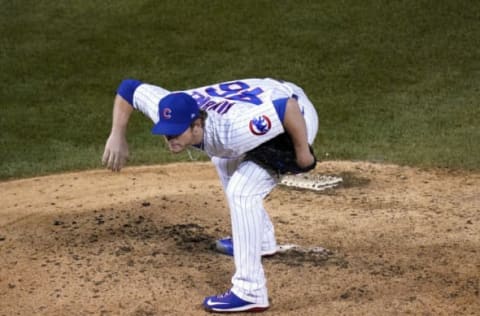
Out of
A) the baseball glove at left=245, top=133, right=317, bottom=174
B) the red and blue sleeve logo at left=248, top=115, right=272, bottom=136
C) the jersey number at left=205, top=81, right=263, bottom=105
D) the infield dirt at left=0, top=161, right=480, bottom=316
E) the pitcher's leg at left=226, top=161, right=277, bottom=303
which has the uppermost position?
the jersey number at left=205, top=81, right=263, bottom=105

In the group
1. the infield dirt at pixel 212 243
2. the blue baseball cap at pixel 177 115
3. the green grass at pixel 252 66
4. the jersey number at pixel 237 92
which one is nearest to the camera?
the blue baseball cap at pixel 177 115

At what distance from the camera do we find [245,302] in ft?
17.0

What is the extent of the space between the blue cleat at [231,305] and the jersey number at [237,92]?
1.10 m

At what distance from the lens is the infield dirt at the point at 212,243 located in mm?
5457

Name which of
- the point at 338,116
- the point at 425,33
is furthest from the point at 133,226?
the point at 425,33

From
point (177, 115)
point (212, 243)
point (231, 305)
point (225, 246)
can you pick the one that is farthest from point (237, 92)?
point (212, 243)

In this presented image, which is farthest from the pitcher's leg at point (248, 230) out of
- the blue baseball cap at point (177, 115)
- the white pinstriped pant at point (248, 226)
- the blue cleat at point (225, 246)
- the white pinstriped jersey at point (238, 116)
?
the blue cleat at point (225, 246)

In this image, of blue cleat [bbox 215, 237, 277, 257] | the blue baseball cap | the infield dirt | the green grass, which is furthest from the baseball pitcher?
the green grass

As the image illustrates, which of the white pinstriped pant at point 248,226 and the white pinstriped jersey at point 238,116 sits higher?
the white pinstriped jersey at point 238,116

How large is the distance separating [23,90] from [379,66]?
15.9 ft

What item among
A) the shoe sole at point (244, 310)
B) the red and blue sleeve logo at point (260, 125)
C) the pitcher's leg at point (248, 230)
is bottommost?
the shoe sole at point (244, 310)

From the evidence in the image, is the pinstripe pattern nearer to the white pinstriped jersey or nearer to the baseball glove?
the white pinstriped jersey

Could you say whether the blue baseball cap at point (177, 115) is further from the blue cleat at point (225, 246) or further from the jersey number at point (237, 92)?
the blue cleat at point (225, 246)

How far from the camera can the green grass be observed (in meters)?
9.94
